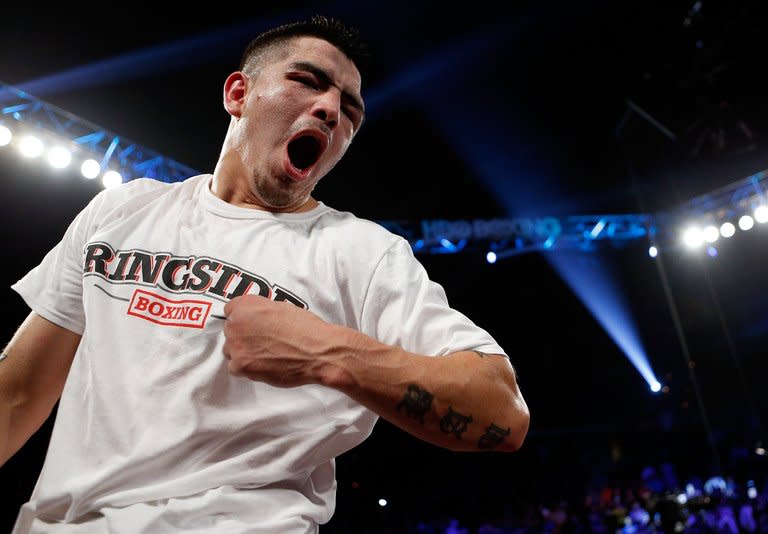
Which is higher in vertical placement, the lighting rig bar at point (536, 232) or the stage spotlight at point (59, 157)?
the lighting rig bar at point (536, 232)

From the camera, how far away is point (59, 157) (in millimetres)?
4879

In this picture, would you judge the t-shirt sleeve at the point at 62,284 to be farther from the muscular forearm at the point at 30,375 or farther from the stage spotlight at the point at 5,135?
the stage spotlight at the point at 5,135

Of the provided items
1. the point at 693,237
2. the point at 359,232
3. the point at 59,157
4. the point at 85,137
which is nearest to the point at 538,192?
the point at 693,237

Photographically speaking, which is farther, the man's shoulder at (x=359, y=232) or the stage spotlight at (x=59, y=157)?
the stage spotlight at (x=59, y=157)

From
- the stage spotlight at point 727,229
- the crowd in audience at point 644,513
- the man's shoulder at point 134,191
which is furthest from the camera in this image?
the stage spotlight at point 727,229

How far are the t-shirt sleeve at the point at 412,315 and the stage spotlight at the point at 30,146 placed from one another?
15.7 ft


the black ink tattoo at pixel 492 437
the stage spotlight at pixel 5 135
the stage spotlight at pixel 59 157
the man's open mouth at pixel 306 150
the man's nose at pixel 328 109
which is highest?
the stage spotlight at pixel 59 157

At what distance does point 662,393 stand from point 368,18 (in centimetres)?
776

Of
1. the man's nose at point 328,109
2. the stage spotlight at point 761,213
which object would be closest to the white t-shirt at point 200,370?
the man's nose at point 328,109

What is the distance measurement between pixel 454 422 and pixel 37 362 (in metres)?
0.77

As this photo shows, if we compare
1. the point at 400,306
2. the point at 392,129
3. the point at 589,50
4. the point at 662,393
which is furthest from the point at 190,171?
the point at 662,393

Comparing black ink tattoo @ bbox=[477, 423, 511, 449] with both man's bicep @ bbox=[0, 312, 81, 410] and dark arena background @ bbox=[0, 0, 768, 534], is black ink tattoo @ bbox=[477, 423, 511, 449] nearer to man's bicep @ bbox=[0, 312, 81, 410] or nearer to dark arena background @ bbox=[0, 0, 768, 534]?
man's bicep @ bbox=[0, 312, 81, 410]

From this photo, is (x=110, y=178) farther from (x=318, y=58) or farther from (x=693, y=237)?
(x=693, y=237)

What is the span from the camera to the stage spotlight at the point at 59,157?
483 cm
